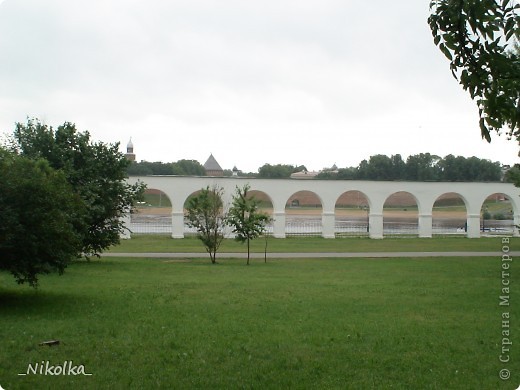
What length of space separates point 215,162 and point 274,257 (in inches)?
1346

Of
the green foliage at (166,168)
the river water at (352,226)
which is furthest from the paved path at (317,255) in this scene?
the green foliage at (166,168)

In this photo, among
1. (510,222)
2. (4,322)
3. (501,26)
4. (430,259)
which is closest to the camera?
(501,26)

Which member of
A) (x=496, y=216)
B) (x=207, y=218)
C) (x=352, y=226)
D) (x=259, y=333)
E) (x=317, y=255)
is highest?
(x=207, y=218)

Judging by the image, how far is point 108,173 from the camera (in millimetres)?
19203

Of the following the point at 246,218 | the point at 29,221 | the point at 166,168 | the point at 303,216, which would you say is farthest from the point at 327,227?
the point at 166,168

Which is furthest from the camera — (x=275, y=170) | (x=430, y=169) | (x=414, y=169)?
(x=275, y=170)

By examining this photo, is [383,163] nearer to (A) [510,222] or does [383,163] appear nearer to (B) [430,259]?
(A) [510,222]

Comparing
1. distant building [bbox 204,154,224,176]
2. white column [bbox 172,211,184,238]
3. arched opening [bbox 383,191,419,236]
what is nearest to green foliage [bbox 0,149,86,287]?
white column [bbox 172,211,184,238]

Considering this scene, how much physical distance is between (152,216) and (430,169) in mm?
24268

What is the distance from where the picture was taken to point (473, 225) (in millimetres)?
33812

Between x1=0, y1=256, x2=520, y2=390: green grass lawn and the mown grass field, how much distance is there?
1165 cm

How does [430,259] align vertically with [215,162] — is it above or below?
below

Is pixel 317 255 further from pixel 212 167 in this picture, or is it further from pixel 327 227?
pixel 212 167

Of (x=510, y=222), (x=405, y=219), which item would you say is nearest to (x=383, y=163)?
(x=405, y=219)
